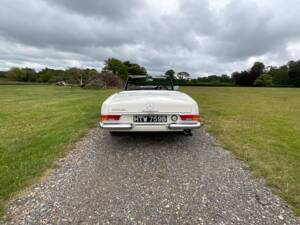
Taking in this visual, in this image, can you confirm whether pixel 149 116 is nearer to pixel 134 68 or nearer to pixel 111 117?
pixel 111 117

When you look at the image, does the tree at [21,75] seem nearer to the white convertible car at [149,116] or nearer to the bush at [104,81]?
the bush at [104,81]

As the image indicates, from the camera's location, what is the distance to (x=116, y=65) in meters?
62.2

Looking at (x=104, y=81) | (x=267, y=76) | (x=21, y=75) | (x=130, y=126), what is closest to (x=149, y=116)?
(x=130, y=126)

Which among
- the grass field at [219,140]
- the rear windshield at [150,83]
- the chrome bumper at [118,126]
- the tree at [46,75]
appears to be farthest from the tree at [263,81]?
the chrome bumper at [118,126]

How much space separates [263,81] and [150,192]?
79845mm

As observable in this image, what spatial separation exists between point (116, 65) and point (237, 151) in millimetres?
60939

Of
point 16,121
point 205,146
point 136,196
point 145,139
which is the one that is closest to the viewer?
point 136,196

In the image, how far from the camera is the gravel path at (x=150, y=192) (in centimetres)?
227

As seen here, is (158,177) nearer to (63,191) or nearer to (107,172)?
(107,172)

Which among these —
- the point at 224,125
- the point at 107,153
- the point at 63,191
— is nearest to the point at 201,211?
the point at 63,191

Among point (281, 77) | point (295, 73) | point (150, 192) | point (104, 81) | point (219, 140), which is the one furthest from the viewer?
point (281, 77)

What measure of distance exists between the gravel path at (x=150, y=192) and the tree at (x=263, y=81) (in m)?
77.2

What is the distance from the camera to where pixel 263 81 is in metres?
71.7

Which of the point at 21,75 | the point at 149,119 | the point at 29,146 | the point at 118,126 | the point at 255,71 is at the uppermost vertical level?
the point at 255,71
